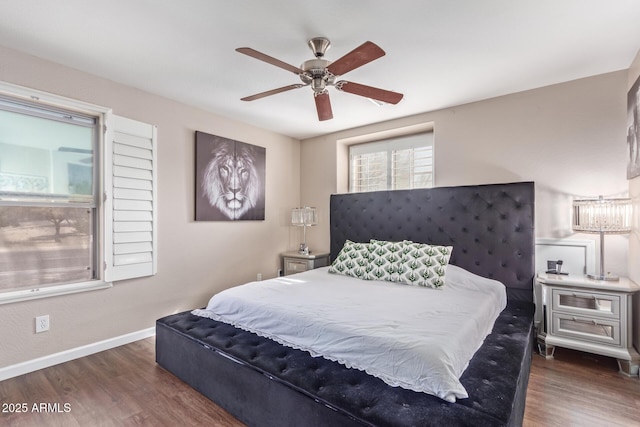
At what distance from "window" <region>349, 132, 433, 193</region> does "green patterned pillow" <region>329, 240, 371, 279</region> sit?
1.13 meters

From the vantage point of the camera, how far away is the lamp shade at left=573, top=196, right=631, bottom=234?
7.86ft

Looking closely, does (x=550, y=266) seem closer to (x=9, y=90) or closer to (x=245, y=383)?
(x=245, y=383)

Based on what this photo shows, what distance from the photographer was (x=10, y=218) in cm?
234

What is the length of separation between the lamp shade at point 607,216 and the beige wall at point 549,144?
0.27 metres

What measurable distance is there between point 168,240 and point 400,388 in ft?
9.02

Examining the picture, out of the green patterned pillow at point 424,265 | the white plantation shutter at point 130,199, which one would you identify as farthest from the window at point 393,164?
the white plantation shutter at point 130,199

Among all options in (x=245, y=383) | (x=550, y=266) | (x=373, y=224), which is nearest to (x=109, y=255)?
(x=245, y=383)

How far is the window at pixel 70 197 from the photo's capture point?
2.34m

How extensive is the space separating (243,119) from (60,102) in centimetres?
182


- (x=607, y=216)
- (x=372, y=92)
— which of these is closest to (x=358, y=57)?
(x=372, y=92)

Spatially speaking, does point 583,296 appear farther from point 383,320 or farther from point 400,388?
point 400,388

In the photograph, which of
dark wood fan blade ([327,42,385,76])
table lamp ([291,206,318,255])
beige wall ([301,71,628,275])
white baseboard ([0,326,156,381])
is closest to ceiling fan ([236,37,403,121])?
dark wood fan blade ([327,42,385,76])

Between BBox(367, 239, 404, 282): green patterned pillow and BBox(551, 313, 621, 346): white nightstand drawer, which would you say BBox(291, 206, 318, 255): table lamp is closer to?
BBox(367, 239, 404, 282): green patterned pillow

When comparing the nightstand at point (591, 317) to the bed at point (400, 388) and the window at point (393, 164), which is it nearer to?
the bed at point (400, 388)
